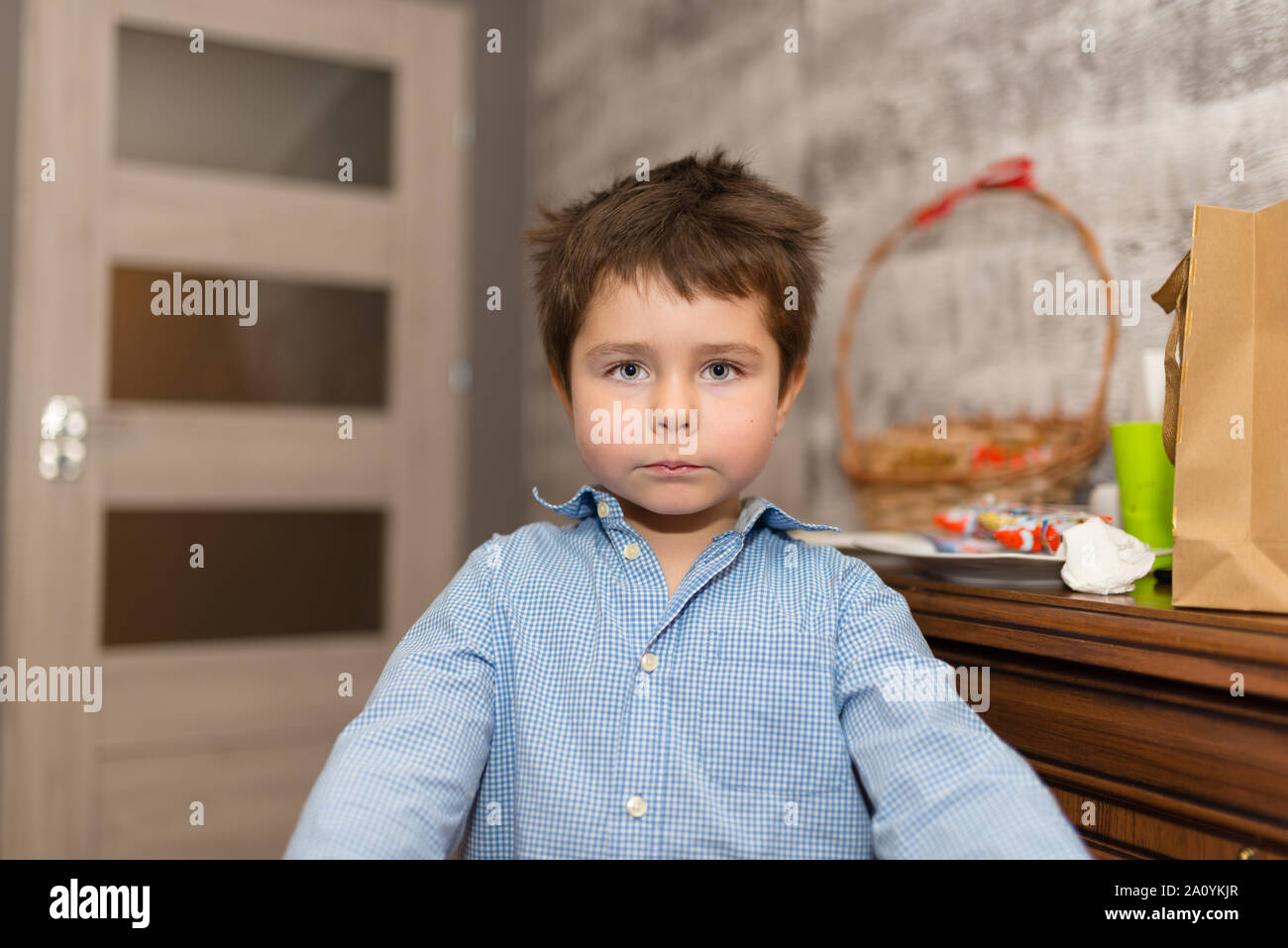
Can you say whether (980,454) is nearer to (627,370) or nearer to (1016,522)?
(1016,522)

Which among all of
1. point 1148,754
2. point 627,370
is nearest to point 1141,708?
point 1148,754

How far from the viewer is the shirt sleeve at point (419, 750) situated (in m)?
0.78

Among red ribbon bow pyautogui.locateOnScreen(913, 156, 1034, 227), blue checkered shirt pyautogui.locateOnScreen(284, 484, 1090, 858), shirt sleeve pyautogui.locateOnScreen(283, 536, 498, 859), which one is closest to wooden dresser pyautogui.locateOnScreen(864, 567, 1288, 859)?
blue checkered shirt pyautogui.locateOnScreen(284, 484, 1090, 858)

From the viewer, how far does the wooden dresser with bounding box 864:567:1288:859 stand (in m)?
0.74

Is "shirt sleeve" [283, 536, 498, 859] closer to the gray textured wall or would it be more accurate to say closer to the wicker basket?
the wicker basket

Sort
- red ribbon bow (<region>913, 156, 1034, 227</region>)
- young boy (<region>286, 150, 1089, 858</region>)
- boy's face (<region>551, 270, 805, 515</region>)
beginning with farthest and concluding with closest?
red ribbon bow (<region>913, 156, 1034, 227</region>) → boy's face (<region>551, 270, 805, 515</region>) → young boy (<region>286, 150, 1089, 858</region>)

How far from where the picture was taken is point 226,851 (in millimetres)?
2441

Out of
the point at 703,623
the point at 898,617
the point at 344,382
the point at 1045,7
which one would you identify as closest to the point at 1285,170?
the point at 1045,7

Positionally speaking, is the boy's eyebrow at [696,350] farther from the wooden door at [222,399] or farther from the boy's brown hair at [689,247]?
the wooden door at [222,399]

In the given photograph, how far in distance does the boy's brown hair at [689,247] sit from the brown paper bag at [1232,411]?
365mm

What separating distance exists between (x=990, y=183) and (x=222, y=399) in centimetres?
191

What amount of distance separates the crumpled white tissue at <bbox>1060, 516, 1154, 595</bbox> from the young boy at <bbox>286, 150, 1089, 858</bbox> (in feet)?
0.52
